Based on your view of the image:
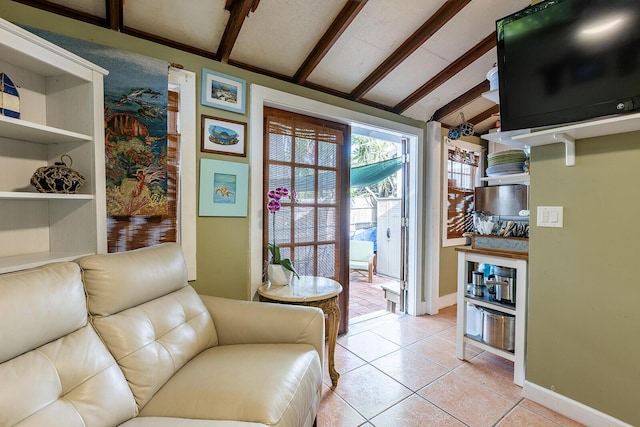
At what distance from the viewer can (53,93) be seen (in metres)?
1.43

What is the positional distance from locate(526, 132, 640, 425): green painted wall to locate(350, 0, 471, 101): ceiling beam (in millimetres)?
1032

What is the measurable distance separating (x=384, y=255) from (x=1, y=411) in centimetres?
492

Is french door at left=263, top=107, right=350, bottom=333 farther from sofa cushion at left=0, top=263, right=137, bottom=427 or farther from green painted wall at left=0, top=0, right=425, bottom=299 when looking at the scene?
sofa cushion at left=0, top=263, right=137, bottom=427

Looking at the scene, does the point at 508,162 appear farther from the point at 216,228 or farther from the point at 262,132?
the point at 216,228

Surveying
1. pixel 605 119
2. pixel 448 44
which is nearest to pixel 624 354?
→ pixel 605 119

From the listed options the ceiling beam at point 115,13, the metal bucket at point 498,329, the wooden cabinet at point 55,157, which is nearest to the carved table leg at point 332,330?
the metal bucket at point 498,329

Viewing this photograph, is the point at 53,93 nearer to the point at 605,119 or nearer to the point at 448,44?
the point at 448,44

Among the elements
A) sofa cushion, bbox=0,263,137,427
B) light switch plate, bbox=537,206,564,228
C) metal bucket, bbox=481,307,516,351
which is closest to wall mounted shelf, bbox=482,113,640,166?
light switch plate, bbox=537,206,564,228

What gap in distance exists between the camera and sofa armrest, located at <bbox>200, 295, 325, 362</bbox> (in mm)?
1527

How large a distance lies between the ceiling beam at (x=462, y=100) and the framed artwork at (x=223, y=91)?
208 centimetres

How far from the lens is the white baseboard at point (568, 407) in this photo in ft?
4.92

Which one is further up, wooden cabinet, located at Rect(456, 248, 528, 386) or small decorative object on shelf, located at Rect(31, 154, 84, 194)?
small decorative object on shelf, located at Rect(31, 154, 84, 194)

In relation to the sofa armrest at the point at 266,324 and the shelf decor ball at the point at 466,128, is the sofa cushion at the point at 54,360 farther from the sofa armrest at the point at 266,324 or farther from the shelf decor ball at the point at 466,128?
the shelf decor ball at the point at 466,128

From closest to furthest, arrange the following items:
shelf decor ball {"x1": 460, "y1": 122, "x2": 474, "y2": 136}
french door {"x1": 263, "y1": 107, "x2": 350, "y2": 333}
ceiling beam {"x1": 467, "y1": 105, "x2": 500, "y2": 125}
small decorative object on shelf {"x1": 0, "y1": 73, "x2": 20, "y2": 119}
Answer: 1. small decorative object on shelf {"x1": 0, "y1": 73, "x2": 20, "y2": 119}
2. french door {"x1": 263, "y1": 107, "x2": 350, "y2": 333}
3. shelf decor ball {"x1": 460, "y1": 122, "x2": 474, "y2": 136}
4. ceiling beam {"x1": 467, "y1": 105, "x2": 500, "y2": 125}
